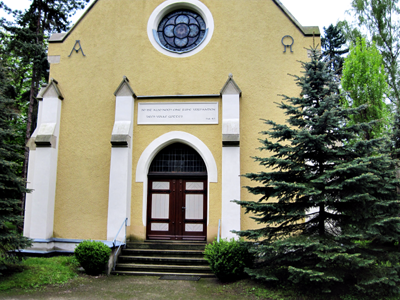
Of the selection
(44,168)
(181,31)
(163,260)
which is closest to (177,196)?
(163,260)

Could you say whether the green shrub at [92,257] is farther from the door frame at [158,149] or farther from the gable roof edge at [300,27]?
the gable roof edge at [300,27]

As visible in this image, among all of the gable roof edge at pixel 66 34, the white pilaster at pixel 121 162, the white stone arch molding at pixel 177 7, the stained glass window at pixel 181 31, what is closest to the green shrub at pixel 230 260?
the white pilaster at pixel 121 162

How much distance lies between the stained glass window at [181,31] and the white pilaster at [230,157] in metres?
2.12

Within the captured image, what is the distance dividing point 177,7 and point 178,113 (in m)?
A: 3.83

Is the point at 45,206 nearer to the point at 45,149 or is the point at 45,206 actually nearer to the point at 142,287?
the point at 45,149

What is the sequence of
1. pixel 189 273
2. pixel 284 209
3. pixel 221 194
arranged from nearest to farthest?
pixel 284 209 < pixel 189 273 < pixel 221 194

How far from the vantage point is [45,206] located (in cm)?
1020

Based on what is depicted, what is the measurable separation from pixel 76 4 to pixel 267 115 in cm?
1498

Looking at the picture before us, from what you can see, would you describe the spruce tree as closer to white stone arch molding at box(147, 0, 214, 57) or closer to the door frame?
the door frame

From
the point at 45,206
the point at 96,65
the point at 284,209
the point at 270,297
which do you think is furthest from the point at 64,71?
the point at 270,297

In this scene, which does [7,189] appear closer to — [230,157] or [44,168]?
[44,168]

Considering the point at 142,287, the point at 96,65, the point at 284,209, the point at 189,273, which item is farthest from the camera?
the point at 96,65

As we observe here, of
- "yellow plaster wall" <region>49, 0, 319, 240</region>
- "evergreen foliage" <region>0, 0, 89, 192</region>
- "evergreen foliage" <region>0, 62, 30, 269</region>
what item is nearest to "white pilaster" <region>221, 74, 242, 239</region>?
"yellow plaster wall" <region>49, 0, 319, 240</region>

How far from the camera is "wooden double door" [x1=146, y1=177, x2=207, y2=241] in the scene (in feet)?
34.0
